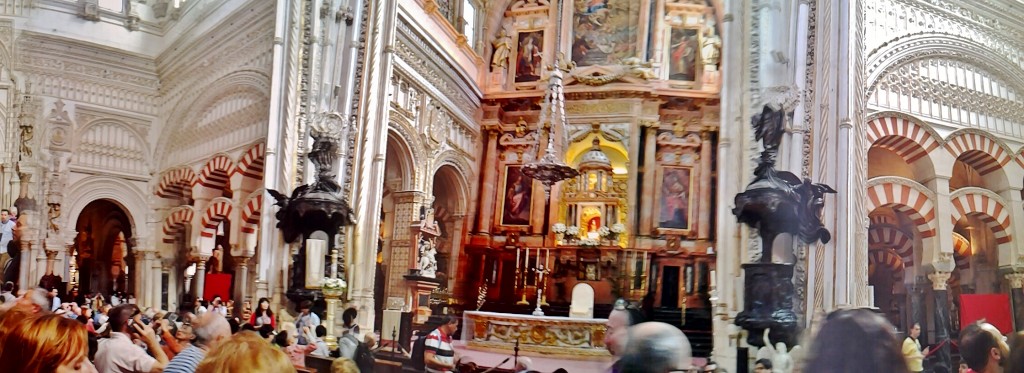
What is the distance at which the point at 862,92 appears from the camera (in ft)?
20.2

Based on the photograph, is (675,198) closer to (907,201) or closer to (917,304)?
(907,201)

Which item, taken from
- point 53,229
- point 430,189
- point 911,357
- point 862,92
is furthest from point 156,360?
point 862,92

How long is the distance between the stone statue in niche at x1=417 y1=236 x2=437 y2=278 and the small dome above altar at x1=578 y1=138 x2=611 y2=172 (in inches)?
58.1

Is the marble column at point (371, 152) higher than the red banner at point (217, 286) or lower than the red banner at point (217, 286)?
higher

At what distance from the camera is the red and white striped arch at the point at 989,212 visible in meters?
6.14

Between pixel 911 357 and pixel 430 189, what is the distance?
3691mm

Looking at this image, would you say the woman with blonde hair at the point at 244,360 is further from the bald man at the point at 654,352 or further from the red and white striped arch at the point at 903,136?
the red and white striped arch at the point at 903,136


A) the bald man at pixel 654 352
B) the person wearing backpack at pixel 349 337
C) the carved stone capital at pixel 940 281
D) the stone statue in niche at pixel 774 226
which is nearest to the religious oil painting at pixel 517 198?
the person wearing backpack at pixel 349 337

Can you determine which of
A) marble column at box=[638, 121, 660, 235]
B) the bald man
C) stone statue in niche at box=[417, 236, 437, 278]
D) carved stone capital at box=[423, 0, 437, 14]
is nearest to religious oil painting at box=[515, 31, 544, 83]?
carved stone capital at box=[423, 0, 437, 14]

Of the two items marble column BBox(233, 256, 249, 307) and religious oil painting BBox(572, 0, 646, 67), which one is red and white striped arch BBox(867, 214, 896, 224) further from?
marble column BBox(233, 256, 249, 307)

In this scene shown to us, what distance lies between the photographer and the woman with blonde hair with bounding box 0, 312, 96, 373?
2.12 m

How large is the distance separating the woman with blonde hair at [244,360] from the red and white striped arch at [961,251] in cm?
553

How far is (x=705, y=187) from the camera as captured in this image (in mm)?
6824

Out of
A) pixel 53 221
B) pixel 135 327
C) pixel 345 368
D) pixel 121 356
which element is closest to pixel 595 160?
pixel 53 221
